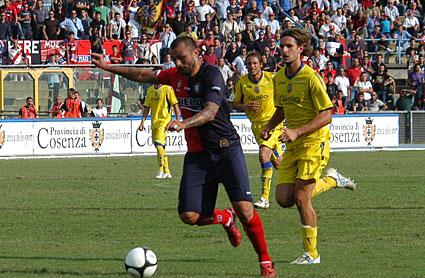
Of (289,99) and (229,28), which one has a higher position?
(229,28)

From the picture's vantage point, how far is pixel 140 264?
9.74 m

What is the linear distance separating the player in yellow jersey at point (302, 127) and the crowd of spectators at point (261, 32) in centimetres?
1988

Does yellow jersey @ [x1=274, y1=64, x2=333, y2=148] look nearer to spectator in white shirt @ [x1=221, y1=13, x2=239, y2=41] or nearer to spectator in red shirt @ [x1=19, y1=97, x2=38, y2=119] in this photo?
spectator in red shirt @ [x1=19, y1=97, x2=38, y2=119]

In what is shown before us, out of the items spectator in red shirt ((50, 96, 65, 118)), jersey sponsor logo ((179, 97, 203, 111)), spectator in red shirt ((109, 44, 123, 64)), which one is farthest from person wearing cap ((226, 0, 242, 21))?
jersey sponsor logo ((179, 97, 203, 111))

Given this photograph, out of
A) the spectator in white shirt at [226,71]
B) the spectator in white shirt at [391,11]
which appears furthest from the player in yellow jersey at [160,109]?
the spectator in white shirt at [391,11]

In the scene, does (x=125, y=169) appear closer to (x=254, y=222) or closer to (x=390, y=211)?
(x=390, y=211)

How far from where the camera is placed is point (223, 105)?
34.4 feet

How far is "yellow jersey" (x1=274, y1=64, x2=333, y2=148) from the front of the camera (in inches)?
439

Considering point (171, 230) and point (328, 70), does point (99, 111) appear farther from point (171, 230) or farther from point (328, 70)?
point (171, 230)

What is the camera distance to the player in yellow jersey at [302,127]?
36.0 ft

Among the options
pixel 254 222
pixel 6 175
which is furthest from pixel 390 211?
pixel 6 175

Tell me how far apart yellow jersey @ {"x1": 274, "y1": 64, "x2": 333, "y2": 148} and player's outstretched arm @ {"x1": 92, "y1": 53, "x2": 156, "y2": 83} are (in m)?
1.45

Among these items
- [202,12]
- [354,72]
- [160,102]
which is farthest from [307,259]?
[354,72]

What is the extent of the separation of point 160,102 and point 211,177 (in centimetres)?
1335
